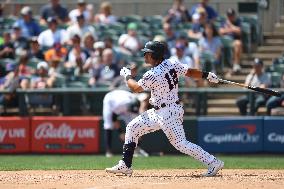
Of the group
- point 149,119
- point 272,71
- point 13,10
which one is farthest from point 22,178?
point 13,10

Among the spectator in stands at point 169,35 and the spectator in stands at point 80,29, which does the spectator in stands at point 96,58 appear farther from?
the spectator in stands at point 169,35

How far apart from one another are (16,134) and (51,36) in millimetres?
3001

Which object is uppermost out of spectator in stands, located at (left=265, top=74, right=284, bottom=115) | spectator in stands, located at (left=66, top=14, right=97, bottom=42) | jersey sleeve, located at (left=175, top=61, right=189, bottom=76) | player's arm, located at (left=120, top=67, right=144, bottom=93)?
jersey sleeve, located at (left=175, top=61, right=189, bottom=76)

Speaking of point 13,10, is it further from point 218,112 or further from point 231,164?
point 231,164

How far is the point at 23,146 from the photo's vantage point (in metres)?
17.7

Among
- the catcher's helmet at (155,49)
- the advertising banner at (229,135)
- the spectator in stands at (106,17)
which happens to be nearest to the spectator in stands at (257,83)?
the advertising banner at (229,135)

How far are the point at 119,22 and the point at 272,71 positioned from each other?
458 cm

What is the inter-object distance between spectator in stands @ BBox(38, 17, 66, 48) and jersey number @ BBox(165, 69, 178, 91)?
29.6ft

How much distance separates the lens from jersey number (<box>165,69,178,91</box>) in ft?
35.2

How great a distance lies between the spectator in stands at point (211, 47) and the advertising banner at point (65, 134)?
2.82m

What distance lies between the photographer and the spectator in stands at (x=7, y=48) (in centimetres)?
1933

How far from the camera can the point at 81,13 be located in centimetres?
2017

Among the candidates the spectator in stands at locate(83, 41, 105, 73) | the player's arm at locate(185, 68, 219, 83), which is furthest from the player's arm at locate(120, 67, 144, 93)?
the spectator in stands at locate(83, 41, 105, 73)

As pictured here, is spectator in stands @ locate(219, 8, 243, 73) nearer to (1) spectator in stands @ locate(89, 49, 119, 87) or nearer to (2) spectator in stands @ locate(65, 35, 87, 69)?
(1) spectator in stands @ locate(89, 49, 119, 87)
